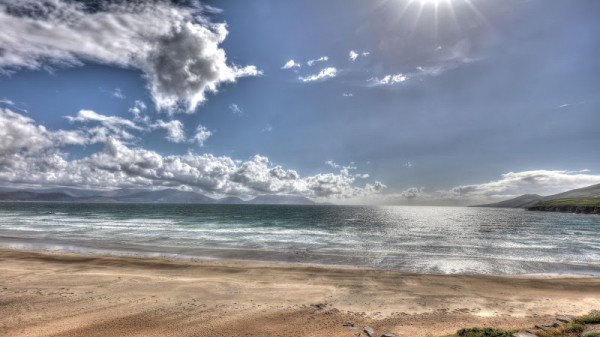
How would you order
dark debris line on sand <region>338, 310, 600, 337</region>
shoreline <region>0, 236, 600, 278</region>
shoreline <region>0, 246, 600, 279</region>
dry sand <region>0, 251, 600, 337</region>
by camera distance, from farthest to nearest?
shoreline <region>0, 236, 600, 278</region> < shoreline <region>0, 246, 600, 279</region> < dry sand <region>0, 251, 600, 337</region> < dark debris line on sand <region>338, 310, 600, 337</region>

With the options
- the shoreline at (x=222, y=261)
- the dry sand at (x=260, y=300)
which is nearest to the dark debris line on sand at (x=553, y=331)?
the dry sand at (x=260, y=300)

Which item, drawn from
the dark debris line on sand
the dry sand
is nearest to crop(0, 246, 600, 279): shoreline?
the dry sand

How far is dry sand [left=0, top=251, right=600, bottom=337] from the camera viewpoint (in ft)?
44.3

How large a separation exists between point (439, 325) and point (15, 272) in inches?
1110

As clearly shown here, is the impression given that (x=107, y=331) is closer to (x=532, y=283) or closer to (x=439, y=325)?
(x=439, y=325)

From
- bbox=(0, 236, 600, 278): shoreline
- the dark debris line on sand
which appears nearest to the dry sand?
the dark debris line on sand

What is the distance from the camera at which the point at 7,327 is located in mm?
12953

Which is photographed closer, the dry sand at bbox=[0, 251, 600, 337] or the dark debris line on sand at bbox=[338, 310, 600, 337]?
the dark debris line on sand at bbox=[338, 310, 600, 337]

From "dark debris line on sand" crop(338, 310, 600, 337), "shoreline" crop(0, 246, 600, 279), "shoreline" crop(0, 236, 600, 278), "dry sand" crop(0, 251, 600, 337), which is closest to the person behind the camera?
"dark debris line on sand" crop(338, 310, 600, 337)

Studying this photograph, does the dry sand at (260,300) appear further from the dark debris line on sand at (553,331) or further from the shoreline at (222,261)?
the dark debris line on sand at (553,331)

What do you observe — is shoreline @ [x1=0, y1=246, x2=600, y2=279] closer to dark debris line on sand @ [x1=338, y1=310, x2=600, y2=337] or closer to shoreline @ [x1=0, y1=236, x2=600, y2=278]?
shoreline @ [x1=0, y1=236, x2=600, y2=278]

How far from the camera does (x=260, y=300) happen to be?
17156 mm

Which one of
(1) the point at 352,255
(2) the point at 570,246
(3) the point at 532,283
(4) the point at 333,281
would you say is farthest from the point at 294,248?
(2) the point at 570,246

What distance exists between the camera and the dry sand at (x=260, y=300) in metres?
13.5
